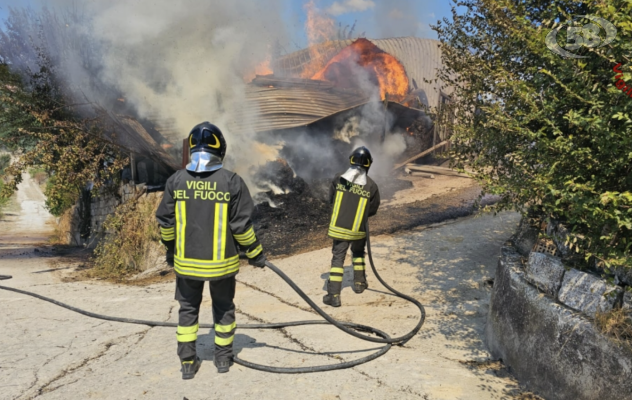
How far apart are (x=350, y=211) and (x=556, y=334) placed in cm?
276

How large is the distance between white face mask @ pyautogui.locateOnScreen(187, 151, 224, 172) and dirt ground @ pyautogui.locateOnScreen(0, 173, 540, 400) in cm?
150

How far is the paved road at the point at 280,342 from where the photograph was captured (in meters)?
3.12

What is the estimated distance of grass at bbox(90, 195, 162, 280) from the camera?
9.11 meters

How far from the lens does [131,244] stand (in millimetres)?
9266

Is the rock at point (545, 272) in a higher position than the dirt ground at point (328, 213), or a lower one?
higher

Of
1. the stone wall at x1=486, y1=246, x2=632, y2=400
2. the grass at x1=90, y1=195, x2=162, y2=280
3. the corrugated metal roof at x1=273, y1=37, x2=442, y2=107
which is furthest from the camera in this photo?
the corrugated metal roof at x1=273, y1=37, x2=442, y2=107

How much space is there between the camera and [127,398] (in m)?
2.97

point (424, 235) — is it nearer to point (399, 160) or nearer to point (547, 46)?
point (547, 46)

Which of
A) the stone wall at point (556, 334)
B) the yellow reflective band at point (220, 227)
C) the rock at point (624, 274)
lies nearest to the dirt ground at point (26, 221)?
the yellow reflective band at point (220, 227)

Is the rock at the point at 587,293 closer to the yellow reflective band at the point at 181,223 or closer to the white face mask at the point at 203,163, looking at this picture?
the white face mask at the point at 203,163

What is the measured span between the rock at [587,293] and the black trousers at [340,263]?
2.52 meters

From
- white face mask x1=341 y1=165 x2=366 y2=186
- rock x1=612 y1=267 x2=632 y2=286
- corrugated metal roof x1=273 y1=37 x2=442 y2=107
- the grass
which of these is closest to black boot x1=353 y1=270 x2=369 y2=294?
white face mask x1=341 y1=165 x2=366 y2=186

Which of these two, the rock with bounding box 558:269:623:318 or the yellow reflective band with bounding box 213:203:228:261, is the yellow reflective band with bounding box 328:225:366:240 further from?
the rock with bounding box 558:269:623:318

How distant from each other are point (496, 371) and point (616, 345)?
1.08 meters
